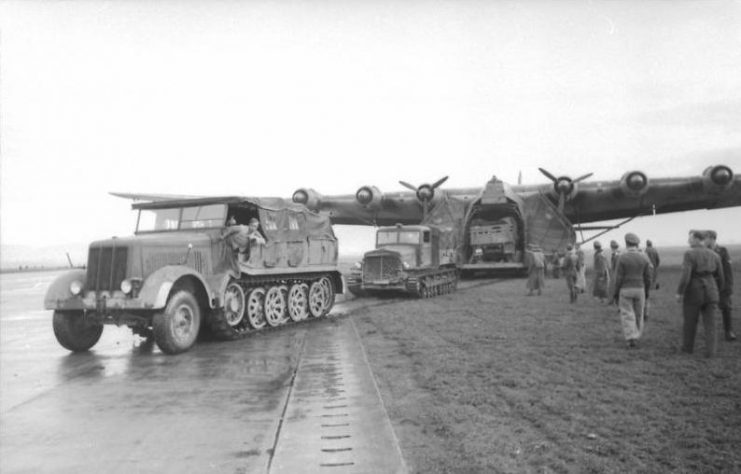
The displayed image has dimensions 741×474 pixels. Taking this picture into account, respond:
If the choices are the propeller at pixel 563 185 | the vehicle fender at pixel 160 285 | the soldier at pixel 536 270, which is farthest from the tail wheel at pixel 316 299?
the propeller at pixel 563 185

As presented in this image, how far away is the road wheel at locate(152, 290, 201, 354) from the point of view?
26.3 ft

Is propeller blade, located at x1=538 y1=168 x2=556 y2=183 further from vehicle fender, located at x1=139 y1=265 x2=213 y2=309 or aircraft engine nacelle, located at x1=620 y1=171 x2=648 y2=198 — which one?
vehicle fender, located at x1=139 y1=265 x2=213 y2=309

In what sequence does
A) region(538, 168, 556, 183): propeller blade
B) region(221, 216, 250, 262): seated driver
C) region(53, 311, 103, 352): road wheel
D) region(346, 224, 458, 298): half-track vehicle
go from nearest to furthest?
1. region(53, 311, 103, 352): road wheel
2. region(221, 216, 250, 262): seated driver
3. region(346, 224, 458, 298): half-track vehicle
4. region(538, 168, 556, 183): propeller blade

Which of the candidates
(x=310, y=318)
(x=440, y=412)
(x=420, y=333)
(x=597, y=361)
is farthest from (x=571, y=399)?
(x=310, y=318)

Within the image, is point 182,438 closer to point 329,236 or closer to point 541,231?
point 329,236

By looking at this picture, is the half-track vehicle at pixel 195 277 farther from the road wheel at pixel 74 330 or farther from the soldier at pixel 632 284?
the soldier at pixel 632 284

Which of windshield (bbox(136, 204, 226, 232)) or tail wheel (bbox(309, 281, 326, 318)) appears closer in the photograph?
windshield (bbox(136, 204, 226, 232))

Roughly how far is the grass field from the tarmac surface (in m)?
0.42

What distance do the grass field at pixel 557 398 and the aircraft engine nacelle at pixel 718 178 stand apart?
1522cm

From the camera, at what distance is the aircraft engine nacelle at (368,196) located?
1081 inches

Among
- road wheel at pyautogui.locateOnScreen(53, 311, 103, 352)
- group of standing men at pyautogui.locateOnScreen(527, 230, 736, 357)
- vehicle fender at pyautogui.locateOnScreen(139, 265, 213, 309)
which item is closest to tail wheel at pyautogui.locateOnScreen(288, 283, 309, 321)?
vehicle fender at pyautogui.locateOnScreen(139, 265, 213, 309)

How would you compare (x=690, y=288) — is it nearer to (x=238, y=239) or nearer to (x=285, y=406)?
(x=285, y=406)

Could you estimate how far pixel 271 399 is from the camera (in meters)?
5.43

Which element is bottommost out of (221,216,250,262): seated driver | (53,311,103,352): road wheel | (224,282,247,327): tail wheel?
(53,311,103,352): road wheel
